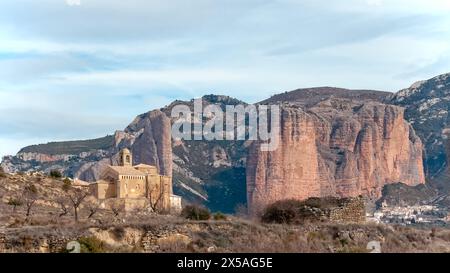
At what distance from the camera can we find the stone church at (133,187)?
7525cm

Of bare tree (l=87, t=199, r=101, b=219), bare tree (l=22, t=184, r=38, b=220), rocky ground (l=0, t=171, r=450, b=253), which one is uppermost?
bare tree (l=22, t=184, r=38, b=220)

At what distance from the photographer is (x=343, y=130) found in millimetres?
199750

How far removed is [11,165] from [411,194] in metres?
78.1

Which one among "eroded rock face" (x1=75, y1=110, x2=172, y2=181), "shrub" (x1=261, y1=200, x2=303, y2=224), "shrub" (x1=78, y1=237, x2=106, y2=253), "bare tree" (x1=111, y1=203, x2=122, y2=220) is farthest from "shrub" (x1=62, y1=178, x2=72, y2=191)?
"eroded rock face" (x1=75, y1=110, x2=172, y2=181)

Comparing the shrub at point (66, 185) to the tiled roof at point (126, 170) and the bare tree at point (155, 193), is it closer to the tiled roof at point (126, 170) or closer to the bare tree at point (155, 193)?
the tiled roof at point (126, 170)

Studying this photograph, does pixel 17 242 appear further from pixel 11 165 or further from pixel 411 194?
pixel 411 194

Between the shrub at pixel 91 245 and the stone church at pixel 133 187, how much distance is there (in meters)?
49.2

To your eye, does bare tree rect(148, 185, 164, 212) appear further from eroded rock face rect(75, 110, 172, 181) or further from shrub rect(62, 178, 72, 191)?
eroded rock face rect(75, 110, 172, 181)

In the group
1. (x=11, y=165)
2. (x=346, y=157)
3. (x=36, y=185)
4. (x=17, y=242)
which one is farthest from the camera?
(x=346, y=157)

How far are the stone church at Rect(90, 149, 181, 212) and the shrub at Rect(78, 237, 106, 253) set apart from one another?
49.2 m

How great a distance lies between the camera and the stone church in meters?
75.2

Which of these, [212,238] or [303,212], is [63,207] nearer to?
[303,212]

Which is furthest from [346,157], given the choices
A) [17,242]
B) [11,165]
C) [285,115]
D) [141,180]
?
[17,242]

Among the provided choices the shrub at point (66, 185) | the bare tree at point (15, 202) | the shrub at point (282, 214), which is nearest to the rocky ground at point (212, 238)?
the shrub at point (282, 214)
